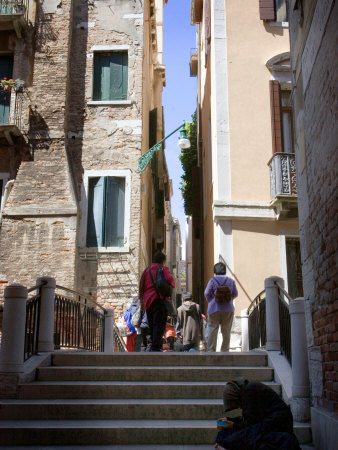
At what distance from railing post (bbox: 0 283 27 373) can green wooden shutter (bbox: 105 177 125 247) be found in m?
7.37

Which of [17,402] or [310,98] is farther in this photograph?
[17,402]

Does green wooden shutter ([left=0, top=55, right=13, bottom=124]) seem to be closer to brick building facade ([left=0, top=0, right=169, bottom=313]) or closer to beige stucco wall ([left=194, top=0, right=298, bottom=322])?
brick building facade ([left=0, top=0, right=169, bottom=313])

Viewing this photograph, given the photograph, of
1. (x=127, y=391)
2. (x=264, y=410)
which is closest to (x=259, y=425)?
(x=264, y=410)

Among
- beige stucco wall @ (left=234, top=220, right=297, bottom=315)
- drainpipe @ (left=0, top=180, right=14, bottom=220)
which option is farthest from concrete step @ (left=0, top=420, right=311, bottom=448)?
drainpipe @ (left=0, top=180, right=14, bottom=220)

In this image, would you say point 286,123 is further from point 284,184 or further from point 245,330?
point 245,330

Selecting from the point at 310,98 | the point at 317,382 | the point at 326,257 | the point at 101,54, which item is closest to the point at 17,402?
the point at 317,382

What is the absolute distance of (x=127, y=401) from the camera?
6.36 meters

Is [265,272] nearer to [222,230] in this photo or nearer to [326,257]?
[222,230]

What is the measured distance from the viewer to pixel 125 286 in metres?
14.2

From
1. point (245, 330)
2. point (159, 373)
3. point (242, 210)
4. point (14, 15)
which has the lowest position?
point (159, 373)

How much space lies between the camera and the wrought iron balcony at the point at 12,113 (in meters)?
14.7

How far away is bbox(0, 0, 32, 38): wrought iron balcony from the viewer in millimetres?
15445

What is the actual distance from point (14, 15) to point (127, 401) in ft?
41.6

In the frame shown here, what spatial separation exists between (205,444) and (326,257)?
2.31m
